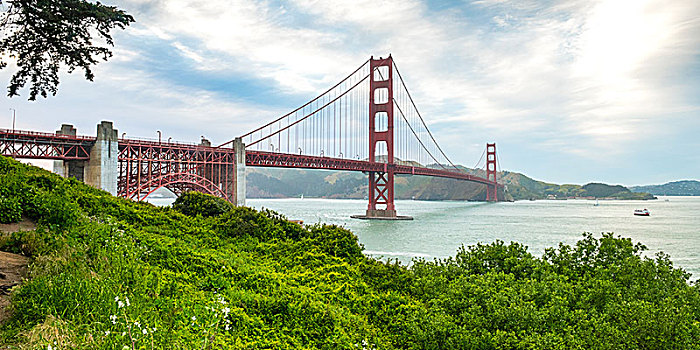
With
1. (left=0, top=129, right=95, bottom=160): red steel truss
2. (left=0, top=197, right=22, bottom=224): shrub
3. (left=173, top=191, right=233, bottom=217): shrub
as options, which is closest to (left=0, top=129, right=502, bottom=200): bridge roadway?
(left=0, top=129, right=95, bottom=160): red steel truss

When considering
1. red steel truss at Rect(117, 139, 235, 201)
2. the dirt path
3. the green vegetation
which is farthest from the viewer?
red steel truss at Rect(117, 139, 235, 201)

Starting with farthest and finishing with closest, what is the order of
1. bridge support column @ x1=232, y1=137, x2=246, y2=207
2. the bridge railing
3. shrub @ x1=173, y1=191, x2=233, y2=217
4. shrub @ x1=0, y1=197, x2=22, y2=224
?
bridge support column @ x1=232, y1=137, x2=246, y2=207 → the bridge railing → shrub @ x1=173, y1=191, x2=233, y2=217 → shrub @ x1=0, y1=197, x2=22, y2=224

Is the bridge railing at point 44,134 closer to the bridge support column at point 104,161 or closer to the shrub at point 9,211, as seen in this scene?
the bridge support column at point 104,161

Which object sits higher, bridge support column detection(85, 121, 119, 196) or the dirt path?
bridge support column detection(85, 121, 119, 196)

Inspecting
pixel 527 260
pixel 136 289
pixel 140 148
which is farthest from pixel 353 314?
pixel 140 148

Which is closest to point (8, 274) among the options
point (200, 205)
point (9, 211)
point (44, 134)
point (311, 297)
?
point (9, 211)

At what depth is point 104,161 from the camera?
28562 mm

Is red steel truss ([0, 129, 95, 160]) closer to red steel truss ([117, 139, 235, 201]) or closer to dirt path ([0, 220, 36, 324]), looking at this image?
red steel truss ([117, 139, 235, 201])

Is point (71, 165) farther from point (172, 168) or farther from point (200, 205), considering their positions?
point (200, 205)

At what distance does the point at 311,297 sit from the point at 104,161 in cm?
2713

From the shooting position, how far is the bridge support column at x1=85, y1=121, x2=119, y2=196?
28266 mm

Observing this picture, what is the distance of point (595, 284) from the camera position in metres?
6.15

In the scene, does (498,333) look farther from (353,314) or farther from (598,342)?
(353,314)

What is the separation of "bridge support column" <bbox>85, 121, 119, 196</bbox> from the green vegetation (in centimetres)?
2188
